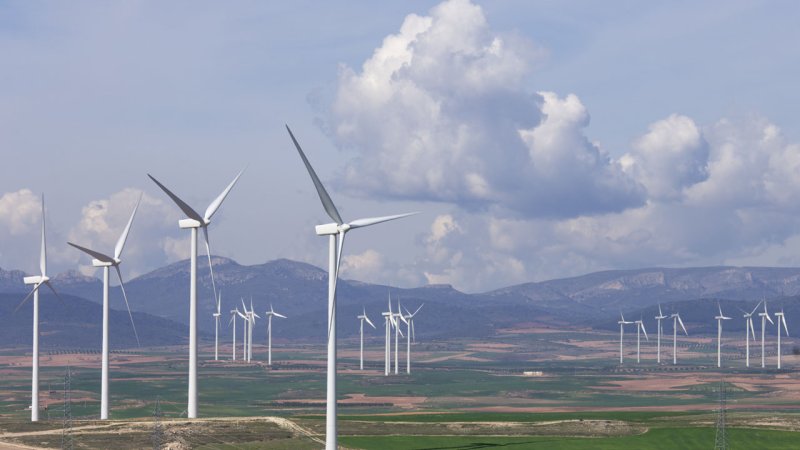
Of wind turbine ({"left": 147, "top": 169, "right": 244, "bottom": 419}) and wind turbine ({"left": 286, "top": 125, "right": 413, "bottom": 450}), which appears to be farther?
wind turbine ({"left": 147, "top": 169, "right": 244, "bottom": 419})

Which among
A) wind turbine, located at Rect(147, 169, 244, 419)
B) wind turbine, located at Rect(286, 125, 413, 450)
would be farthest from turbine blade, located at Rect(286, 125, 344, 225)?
wind turbine, located at Rect(147, 169, 244, 419)

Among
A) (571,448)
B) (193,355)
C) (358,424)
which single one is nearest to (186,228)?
(193,355)

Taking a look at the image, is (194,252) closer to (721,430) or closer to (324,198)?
(324,198)

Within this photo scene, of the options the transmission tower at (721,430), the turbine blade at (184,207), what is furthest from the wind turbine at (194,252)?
the transmission tower at (721,430)

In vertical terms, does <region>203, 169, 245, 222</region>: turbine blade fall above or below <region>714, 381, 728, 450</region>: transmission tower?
above

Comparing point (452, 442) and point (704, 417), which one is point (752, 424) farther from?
point (452, 442)

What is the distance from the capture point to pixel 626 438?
467 feet

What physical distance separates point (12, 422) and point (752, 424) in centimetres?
8958

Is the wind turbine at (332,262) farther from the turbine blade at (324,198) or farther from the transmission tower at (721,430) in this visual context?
the transmission tower at (721,430)

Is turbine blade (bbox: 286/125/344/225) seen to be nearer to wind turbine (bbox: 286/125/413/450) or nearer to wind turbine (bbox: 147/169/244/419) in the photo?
wind turbine (bbox: 286/125/413/450)

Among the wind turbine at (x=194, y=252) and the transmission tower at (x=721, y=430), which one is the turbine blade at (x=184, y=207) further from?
the transmission tower at (x=721, y=430)

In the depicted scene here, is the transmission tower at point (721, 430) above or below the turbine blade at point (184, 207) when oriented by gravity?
below

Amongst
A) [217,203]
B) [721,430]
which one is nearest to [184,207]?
[217,203]

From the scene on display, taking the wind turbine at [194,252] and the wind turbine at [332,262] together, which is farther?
the wind turbine at [194,252]
